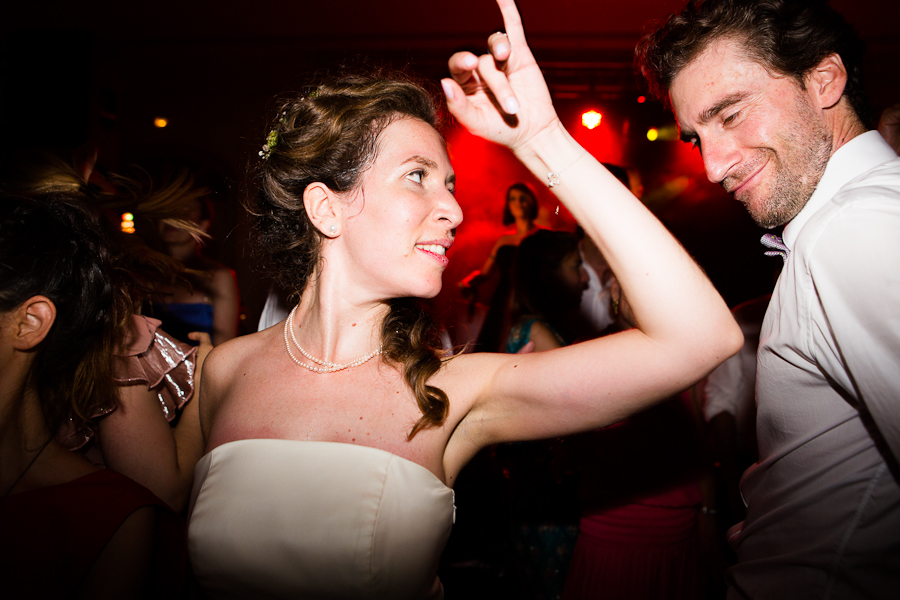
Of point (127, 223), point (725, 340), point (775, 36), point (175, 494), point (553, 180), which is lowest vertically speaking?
point (175, 494)

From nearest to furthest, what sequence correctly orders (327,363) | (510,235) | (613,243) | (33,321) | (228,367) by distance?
(613,243) → (33,321) → (327,363) → (228,367) → (510,235)

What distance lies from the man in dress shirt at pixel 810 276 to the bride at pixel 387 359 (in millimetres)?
310

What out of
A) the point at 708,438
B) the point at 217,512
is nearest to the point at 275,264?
the point at 217,512

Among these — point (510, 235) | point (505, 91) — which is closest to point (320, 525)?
point (505, 91)

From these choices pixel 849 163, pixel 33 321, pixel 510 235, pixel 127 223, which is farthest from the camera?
pixel 510 235

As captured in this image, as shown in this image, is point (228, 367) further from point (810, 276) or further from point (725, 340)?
point (810, 276)

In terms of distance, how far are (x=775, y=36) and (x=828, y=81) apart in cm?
19

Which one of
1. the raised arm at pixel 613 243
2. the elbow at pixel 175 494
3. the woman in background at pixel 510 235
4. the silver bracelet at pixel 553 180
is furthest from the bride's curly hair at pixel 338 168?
the woman in background at pixel 510 235

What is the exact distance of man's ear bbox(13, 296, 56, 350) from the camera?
4.32 feet

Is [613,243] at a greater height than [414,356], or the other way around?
[613,243]

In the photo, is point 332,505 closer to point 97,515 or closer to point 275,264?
point 97,515

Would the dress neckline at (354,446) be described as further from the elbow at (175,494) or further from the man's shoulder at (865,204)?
the man's shoulder at (865,204)

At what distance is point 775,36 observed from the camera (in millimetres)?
1416

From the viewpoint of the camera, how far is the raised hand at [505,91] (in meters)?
0.86
